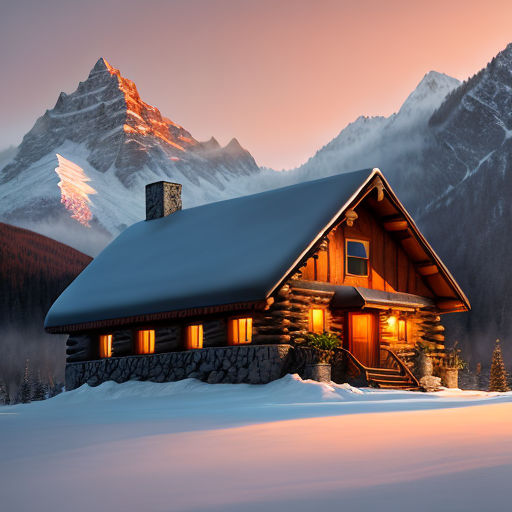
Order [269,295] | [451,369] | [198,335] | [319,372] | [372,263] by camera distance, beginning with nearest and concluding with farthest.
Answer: [269,295] → [319,372] → [198,335] → [372,263] → [451,369]

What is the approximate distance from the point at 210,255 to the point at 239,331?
320cm

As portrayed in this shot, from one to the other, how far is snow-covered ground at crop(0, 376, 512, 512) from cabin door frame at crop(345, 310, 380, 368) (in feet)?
36.6

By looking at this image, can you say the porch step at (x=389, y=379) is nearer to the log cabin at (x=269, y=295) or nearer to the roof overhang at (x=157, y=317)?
the log cabin at (x=269, y=295)

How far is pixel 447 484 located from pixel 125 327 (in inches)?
927

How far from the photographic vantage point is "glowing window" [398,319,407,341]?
30125mm

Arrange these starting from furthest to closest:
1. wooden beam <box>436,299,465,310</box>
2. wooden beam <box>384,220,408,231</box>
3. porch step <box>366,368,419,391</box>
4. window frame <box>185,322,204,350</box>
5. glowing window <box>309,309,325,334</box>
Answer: wooden beam <box>436,299,465,310</box>
wooden beam <box>384,220,408,231</box>
window frame <box>185,322,204,350</box>
glowing window <box>309,309,325,334</box>
porch step <box>366,368,419,391</box>

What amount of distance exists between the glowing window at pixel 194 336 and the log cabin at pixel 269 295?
46mm

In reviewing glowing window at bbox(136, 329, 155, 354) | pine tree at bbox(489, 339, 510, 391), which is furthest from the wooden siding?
pine tree at bbox(489, 339, 510, 391)

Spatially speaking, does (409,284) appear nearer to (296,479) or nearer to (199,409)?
(199,409)

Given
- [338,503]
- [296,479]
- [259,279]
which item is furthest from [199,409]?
[338,503]

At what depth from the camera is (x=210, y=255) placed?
2864 cm

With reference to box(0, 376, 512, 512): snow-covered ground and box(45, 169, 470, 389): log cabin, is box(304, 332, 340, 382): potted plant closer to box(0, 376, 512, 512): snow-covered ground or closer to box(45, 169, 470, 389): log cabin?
box(45, 169, 470, 389): log cabin

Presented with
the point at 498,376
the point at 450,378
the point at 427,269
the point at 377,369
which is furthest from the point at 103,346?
the point at 498,376

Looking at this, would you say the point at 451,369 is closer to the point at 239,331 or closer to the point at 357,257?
the point at 357,257
